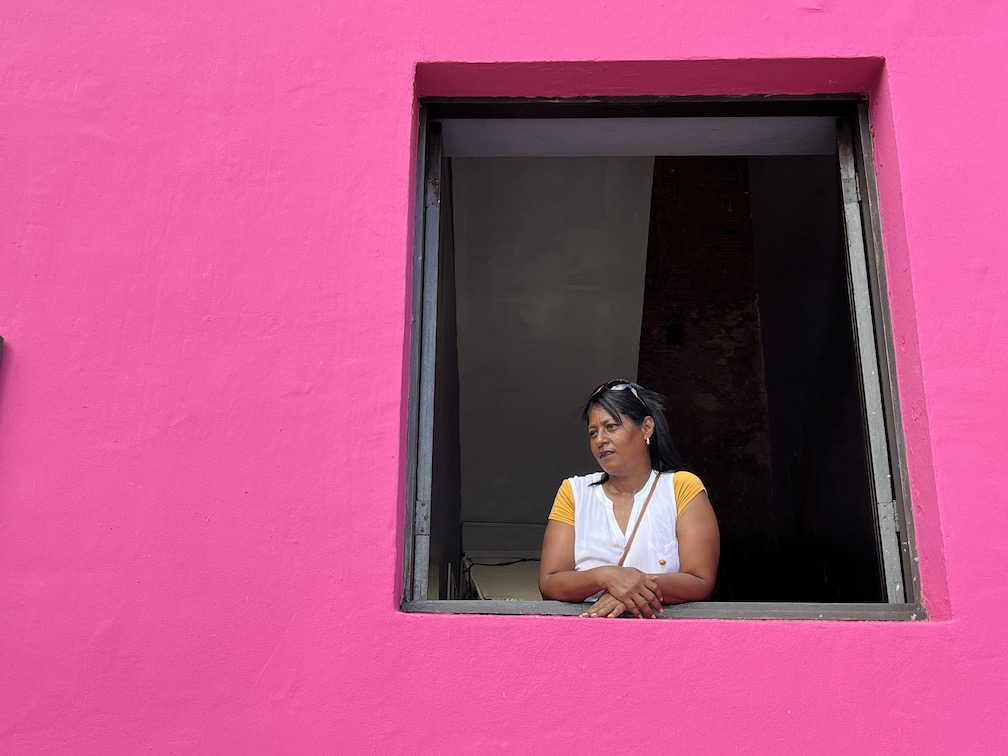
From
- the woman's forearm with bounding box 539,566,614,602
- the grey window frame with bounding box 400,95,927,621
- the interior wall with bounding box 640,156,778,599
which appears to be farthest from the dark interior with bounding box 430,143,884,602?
the woman's forearm with bounding box 539,566,614,602

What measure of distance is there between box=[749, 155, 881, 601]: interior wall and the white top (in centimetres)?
255

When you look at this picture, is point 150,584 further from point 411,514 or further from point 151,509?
point 411,514

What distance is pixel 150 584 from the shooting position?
2.51 m

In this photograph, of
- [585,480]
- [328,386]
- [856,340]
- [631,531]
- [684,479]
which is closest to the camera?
[328,386]

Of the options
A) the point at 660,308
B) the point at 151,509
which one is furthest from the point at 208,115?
the point at 660,308

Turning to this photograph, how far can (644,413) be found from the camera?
11.0 ft

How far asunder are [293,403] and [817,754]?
1634mm

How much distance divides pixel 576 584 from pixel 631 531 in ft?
1.11

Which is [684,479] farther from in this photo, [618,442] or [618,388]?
[618,388]

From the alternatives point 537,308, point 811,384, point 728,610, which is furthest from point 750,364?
point 728,610

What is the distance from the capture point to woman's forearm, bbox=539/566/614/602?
2674 millimetres

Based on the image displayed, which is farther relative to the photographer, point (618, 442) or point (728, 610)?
point (618, 442)

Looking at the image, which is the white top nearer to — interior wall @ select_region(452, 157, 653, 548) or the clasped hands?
the clasped hands

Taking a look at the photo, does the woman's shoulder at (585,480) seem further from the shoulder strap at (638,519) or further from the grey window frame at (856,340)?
the grey window frame at (856,340)
